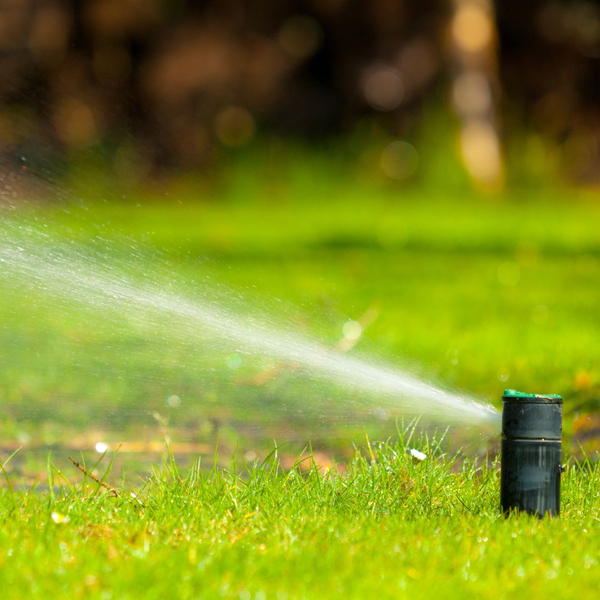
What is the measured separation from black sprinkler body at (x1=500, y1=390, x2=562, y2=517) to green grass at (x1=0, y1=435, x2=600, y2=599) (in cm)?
6

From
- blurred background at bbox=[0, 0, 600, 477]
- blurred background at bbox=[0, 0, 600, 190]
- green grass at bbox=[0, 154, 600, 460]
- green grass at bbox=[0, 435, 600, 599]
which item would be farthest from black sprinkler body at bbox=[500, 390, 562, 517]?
blurred background at bbox=[0, 0, 600, 190]

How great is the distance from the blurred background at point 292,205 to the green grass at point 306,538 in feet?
1.89

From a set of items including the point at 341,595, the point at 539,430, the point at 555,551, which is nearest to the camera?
the point at 341,595

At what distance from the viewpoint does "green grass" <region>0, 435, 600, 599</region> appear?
8.26 ft

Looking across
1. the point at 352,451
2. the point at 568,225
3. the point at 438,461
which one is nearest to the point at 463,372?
the point at 352,451

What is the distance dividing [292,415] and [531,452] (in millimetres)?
1753

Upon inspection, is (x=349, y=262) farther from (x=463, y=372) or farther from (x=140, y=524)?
(x=140, y=524)

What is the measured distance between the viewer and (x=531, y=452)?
2996mm

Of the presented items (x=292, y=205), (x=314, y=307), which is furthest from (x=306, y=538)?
(x=292, y=205)

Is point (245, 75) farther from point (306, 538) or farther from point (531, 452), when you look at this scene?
point (306, 538)

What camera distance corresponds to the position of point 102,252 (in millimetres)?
8680

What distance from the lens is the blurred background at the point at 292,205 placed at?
4.91m

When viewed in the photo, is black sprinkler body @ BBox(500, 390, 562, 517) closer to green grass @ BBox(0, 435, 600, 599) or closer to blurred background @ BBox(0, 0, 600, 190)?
green grass @ BBox(0, 435, 600, 599)

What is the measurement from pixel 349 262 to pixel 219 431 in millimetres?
4750
